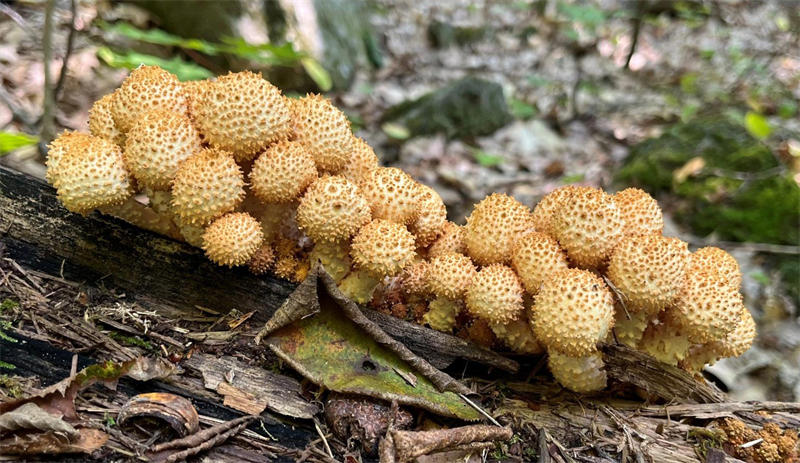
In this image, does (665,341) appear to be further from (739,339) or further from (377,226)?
(377,226)

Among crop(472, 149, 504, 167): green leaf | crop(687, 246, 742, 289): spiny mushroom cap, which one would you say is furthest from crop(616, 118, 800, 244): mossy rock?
crop(687, 246, 742, 289): spiny mushroom cap

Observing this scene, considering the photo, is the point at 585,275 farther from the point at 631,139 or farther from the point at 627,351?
the point at 631,139

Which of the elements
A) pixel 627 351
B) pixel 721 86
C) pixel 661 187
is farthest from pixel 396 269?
pixel 721 86

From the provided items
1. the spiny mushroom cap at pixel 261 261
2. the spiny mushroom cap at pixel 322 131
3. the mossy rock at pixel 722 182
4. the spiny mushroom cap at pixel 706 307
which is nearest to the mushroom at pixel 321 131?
the spiny mushroom cap at pixel 322 131

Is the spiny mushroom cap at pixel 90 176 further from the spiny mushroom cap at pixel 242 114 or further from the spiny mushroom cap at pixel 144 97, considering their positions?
the spiny mushroom cap at pixel 242 114

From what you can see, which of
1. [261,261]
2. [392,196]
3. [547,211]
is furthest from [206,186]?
[547,211]

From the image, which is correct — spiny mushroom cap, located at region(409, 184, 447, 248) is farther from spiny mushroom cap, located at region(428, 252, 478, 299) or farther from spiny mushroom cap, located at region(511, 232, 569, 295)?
spiny mushroom cap, located at region(511, 232, 569, 295)
